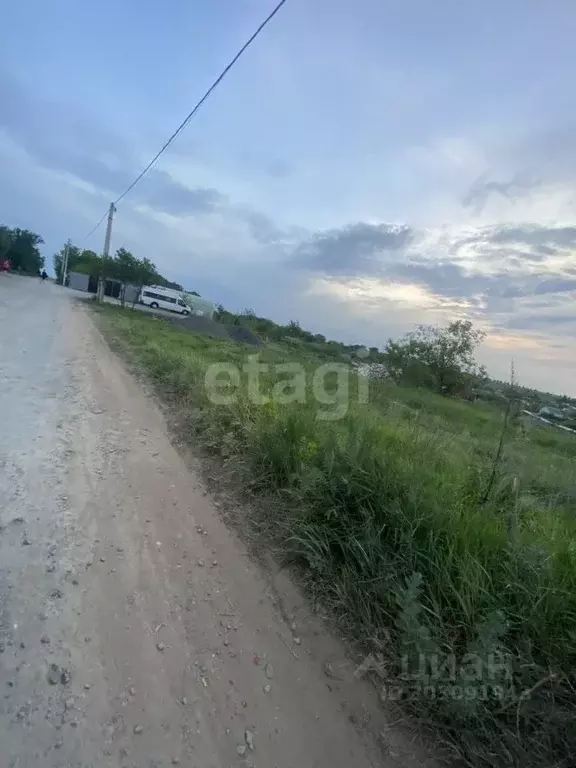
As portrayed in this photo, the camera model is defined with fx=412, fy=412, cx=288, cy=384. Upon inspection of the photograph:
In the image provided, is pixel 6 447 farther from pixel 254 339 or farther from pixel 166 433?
pixel 254 339

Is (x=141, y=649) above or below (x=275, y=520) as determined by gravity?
below

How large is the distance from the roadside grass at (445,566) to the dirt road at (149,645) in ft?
0.83

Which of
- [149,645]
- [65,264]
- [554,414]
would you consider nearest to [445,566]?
[149,645]

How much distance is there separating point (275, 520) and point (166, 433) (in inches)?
85.1

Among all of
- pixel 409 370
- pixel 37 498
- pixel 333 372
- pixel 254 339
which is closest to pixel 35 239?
pixel 254 339

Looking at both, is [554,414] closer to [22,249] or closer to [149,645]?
[149,645]

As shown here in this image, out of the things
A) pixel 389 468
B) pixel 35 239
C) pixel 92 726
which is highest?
pixel 35 239

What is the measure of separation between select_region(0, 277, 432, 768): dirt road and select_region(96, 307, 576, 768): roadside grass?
0.25m

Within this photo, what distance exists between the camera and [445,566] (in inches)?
83.3

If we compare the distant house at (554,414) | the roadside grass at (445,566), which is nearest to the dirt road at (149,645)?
the roadside grass at (445,566)

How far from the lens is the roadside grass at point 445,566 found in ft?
5.26

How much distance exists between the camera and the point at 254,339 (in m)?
24.9

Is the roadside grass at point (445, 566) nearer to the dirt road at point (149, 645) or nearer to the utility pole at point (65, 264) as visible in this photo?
the dirt road at point (149, 645)

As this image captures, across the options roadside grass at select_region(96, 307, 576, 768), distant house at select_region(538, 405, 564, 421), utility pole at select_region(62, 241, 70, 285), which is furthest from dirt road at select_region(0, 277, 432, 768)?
utility pole at select_region(62, 241, 70, 285)
